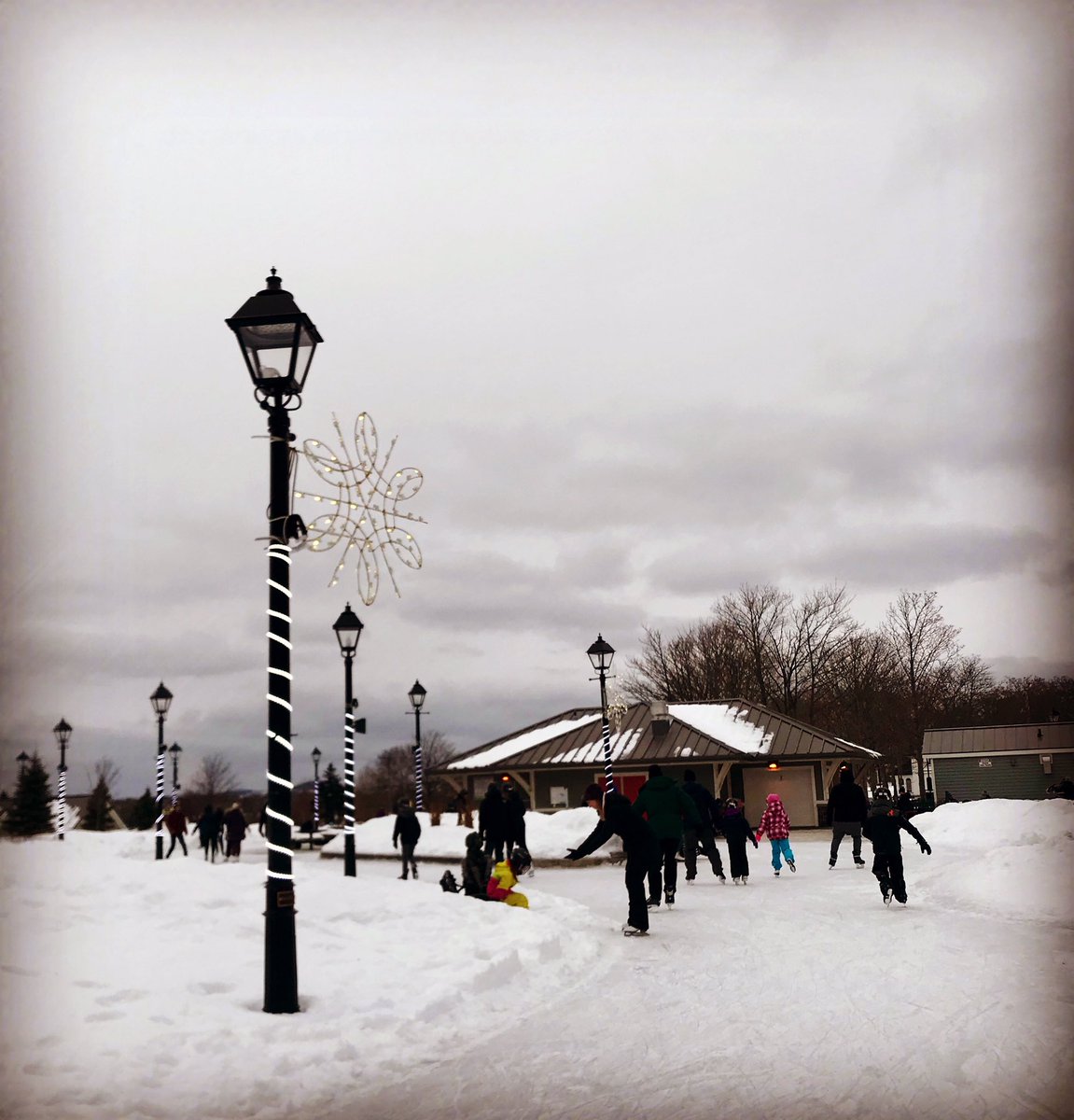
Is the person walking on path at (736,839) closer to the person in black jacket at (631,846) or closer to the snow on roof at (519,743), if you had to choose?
the person in black jacket at (631,846)

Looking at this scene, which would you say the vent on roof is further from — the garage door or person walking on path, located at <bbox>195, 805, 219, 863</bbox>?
person walking on path, located at <bbox>195, 805, 219, 863</bbox>

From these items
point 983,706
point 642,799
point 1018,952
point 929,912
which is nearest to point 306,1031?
point 1018,952

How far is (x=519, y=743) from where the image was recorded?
40.3m

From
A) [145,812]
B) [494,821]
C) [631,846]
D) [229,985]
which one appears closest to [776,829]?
[494,821]

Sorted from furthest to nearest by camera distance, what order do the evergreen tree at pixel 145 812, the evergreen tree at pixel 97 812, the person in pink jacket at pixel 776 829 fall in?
the evergreen tree at pixel 145 812, the evergreen tree at pixel 97 812, the person in pink jacket at pixel 776 829

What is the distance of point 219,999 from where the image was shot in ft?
24.0

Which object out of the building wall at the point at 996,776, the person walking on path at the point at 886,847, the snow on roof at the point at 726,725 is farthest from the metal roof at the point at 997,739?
the person walking on path at the point at 886,847

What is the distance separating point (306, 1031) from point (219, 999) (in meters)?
0.94

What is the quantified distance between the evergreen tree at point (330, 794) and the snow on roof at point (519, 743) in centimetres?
2036

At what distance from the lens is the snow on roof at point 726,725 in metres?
36.6

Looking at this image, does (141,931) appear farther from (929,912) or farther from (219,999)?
(929,912)

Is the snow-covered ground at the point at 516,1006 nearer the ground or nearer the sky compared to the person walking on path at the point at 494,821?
nearer the ground

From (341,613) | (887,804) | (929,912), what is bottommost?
(929,912)

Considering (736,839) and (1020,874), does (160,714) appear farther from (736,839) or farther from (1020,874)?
(1020,874)
